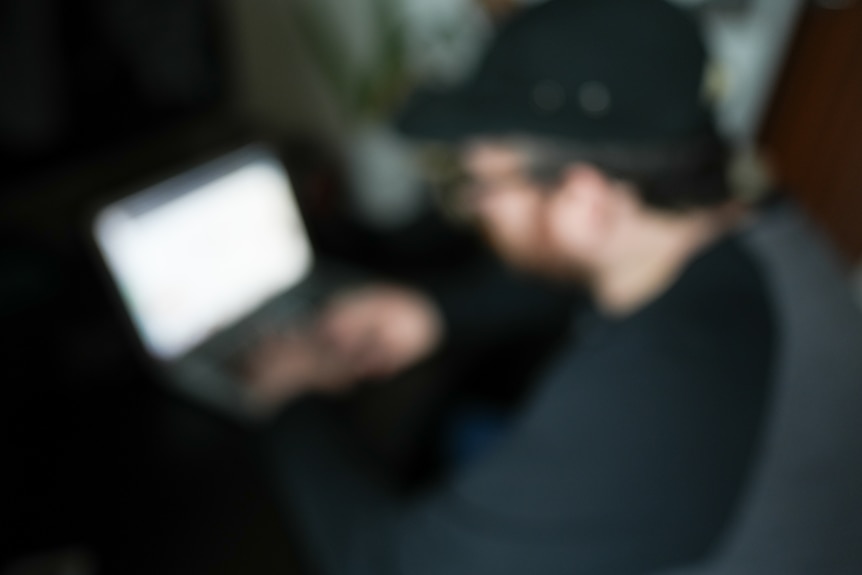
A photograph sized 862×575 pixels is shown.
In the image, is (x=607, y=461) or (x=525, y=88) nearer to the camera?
(x=607, y=461)

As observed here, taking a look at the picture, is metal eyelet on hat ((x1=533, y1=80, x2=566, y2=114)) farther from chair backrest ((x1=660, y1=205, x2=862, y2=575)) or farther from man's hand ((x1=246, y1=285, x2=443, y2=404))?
man's hand ((x1=246, y1=285, x2=443, y2=404))

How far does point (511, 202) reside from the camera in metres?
0.85

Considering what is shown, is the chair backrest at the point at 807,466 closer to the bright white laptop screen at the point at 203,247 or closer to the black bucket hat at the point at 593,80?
the black bucket hat at the point at 593,80

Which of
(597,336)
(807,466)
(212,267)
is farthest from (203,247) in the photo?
(807,466)

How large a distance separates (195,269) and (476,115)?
57cm

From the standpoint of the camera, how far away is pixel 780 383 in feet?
2.25

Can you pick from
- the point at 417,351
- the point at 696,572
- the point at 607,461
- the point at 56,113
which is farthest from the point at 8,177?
the point at 696,572

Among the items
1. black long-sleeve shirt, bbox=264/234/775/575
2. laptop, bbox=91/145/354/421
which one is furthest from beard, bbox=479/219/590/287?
laptop, bbox=91/145/354/421

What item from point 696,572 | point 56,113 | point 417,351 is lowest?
point 417,351

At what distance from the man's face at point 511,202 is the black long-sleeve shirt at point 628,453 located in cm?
15

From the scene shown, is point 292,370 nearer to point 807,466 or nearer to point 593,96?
point 593,96

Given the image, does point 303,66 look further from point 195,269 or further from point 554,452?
point 554,452

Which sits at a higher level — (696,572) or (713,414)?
(713,414)

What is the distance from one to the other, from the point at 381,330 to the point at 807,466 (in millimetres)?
667
